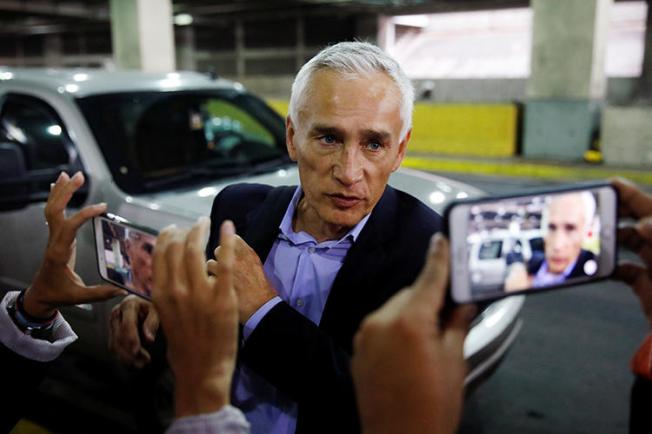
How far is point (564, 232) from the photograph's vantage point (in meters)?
0.91

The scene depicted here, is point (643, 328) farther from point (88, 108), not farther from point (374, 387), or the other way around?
A: point (374, 387)

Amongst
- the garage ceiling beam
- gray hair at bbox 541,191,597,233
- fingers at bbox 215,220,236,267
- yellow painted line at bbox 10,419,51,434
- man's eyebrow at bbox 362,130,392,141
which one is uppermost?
the garage ceiling beam

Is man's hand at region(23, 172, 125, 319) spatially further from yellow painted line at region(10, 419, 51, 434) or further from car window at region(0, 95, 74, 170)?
car window at region(0, 95, 74, 170)

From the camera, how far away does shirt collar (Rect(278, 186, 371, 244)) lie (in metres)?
1.38

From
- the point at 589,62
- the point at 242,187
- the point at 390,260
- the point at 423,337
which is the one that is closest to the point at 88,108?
the point at 242,187

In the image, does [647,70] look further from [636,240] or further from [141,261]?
[141,261]

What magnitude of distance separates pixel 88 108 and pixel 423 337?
114 inches

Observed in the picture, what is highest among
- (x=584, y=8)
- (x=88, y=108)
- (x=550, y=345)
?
(x=584, y=8)

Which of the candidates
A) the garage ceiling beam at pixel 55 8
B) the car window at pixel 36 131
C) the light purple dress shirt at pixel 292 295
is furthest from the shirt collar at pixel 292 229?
the garage ceiling beam at pixel 55 8

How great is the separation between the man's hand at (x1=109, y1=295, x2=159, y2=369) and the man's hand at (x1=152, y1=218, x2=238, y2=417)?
632 millimetres

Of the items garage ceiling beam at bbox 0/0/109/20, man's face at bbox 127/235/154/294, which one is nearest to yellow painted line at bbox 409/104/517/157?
man's face at bbox 127/235/154/294

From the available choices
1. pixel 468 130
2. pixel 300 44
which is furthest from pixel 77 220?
pixel 300 44

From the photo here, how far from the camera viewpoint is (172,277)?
2.68 feet

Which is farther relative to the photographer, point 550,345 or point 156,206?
point 550,345
